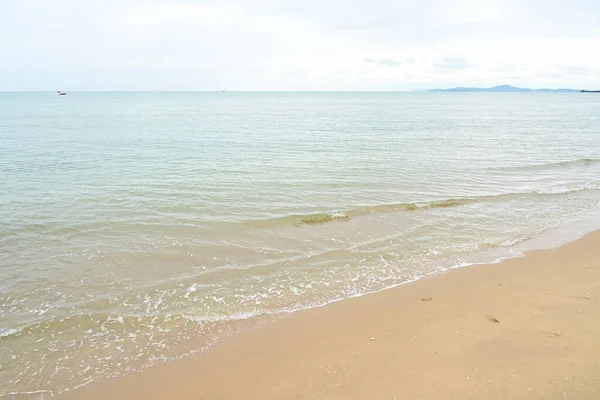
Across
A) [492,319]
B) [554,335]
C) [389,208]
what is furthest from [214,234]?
[554,335]

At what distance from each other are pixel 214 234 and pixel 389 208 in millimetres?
8061

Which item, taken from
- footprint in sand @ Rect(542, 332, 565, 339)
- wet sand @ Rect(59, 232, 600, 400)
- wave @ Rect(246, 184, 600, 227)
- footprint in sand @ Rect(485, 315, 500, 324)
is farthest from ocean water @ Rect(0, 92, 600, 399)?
Answer: footprint in sand @ Rect(542, 332, 565, 339)

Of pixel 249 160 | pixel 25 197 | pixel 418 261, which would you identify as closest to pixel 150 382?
pixel 418 261

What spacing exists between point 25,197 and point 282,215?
12.5m

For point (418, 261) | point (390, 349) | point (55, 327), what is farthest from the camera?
point (418, 261)

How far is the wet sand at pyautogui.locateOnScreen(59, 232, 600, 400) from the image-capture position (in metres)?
6.63

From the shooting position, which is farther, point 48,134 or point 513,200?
point 48,134

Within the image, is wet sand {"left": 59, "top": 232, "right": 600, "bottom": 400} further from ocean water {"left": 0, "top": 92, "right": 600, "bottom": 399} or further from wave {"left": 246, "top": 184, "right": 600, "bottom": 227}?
wave {"left": 246, "top": 184, "right": 600, "bottom": 227}

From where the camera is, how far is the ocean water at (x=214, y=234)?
871cm

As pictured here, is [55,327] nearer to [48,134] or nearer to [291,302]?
[291,302]

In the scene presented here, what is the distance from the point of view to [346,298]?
32.8ft

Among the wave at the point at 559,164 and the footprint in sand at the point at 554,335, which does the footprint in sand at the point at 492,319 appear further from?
the wave at the point at 559,164

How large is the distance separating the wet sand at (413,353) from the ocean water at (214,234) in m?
0.67

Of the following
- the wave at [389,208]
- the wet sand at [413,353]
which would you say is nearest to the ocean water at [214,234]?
the wave at [389,208]
